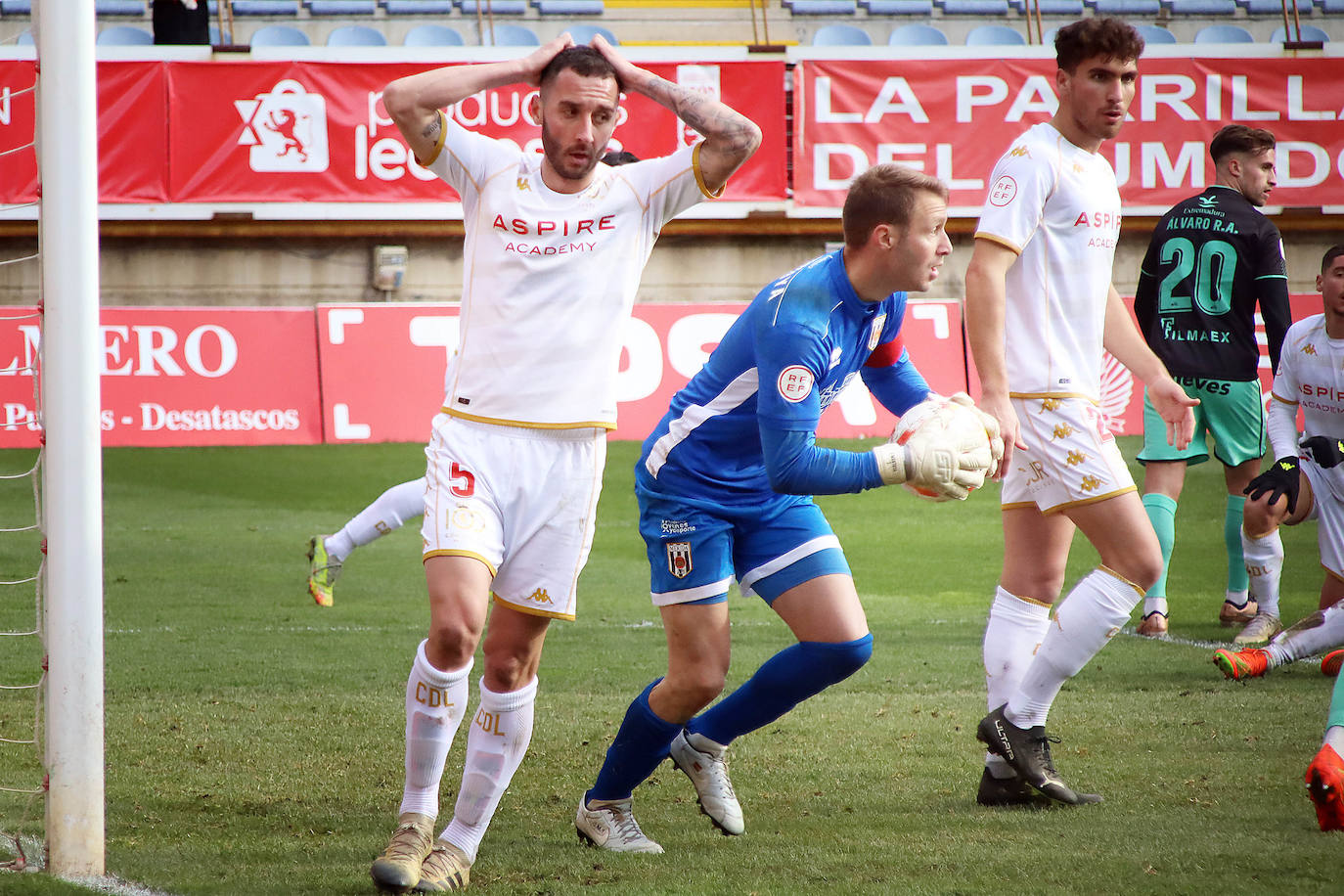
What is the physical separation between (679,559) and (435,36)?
15.8 meters

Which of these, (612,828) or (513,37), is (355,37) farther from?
(612,828)

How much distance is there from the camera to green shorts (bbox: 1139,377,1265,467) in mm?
6785

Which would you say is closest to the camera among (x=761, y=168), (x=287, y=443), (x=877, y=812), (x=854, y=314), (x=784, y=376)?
(x=784, y=376)

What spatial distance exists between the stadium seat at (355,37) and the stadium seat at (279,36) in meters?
0.35

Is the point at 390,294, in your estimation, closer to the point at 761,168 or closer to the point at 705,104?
the point at 761,168

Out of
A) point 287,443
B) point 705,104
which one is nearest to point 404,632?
point 705,104

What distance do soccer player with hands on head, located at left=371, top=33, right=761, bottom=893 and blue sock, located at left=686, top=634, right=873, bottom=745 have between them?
0.58 metres

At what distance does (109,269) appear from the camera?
52.2ft

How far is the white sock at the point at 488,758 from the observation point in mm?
3455

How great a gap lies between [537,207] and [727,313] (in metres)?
10.1

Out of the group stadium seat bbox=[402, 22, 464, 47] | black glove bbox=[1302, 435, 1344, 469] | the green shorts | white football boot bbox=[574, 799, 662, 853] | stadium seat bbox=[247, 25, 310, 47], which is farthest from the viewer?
stadium seat bbox=[402, 22, 464, 47]

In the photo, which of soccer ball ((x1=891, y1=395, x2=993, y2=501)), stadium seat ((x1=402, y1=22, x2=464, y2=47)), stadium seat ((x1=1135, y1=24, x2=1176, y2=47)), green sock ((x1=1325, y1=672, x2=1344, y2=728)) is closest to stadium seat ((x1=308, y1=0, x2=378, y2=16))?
stadium seat ((x1=402, y1=22, x2=464, y2=47))

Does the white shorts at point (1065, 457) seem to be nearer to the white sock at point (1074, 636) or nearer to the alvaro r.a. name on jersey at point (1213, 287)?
the white sock at point (1074, 636)

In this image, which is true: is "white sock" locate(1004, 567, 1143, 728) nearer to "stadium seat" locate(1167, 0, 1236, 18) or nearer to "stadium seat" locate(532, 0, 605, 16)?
"stadium seat" locate(532, 0, 605, 16)
